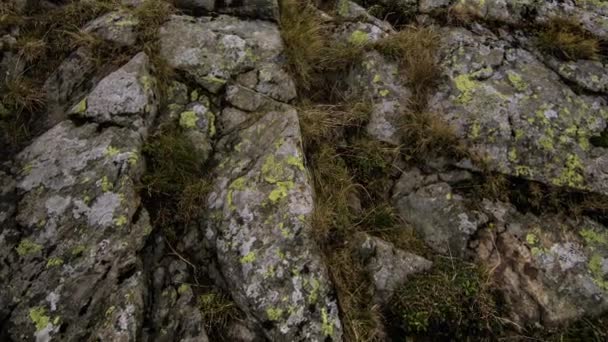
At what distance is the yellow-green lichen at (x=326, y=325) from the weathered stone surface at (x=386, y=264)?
0.63 meters

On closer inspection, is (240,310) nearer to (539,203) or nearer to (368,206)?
(368,206)

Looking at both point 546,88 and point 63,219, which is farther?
point 546,88

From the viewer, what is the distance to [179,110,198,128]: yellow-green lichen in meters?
4.57

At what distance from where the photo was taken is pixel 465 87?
5.09m

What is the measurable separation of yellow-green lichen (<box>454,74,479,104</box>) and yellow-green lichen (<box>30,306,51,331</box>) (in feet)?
16.2

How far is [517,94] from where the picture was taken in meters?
5.02

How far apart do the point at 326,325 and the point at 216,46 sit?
3706 mm

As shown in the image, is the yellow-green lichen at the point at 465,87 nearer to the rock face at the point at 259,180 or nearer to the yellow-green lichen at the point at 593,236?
the rock face at the point at 259,180

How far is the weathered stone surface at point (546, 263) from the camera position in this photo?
3.91m

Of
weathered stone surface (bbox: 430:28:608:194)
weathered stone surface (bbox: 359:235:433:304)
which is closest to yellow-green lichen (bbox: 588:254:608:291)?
weathered stone surface (bbox: 430:28:608:194)

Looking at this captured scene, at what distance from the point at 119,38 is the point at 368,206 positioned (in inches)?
148

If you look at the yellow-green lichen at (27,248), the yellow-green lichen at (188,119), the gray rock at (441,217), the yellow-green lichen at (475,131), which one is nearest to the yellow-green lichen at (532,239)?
the gray rock at (441,217)

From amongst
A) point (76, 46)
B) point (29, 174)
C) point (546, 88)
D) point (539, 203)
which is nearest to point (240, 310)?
point (29, 174)

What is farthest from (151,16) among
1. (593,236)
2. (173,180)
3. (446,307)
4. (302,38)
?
(593,236)
